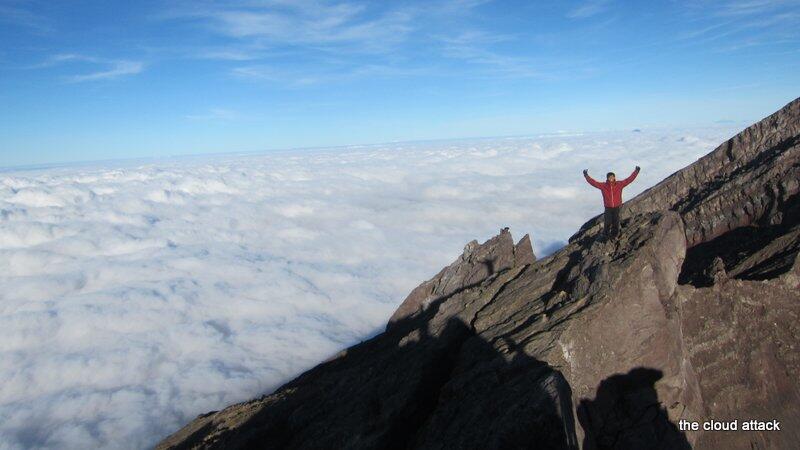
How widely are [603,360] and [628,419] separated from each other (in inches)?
84.0

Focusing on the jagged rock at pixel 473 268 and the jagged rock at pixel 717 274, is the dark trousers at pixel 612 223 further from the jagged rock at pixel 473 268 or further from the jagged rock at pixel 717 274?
the jagged rock at pixel 473 268

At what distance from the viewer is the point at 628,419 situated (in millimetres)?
14719

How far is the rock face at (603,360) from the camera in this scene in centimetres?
1364

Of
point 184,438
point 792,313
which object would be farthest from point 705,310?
point 184,438

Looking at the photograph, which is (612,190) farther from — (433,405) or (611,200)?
(433,405)

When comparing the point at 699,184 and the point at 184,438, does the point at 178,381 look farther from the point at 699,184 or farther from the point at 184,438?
the point at 699,184

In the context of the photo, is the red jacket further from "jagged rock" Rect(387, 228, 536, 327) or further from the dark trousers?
"jagged rock" Rect(387, 228, 536, 327)

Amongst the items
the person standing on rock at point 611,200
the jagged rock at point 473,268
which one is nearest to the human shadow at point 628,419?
the person standing on rock at point 611,200

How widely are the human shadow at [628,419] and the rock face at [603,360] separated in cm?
4

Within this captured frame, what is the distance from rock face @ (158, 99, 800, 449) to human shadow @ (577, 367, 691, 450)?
4 centimetres

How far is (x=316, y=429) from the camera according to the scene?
20422 millimetres

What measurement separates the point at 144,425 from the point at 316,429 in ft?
452

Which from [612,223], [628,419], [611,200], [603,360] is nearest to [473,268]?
[612,223]

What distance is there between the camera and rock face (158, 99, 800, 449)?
13.6 m
